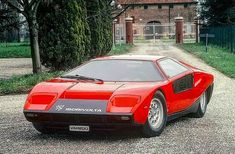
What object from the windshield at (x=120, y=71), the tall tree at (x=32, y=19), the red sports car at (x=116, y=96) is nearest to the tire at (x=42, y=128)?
the red sports car at (x=116, y=96)

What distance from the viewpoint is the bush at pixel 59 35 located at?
2228 centimetres

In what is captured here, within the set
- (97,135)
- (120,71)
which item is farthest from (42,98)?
A: (120,71)

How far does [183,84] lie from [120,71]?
1177 mm

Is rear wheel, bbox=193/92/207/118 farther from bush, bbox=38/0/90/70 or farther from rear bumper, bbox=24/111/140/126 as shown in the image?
bush, bbox=38/0/90/70

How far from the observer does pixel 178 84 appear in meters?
9.73

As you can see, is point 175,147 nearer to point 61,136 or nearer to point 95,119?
point 95,119

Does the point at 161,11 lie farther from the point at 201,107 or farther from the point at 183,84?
the point at 183,84

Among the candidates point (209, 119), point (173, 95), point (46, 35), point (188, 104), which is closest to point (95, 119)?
point (173, 95)

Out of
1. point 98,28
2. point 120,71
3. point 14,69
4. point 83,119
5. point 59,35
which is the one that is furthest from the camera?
point 98,28

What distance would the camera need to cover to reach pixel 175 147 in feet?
26.6

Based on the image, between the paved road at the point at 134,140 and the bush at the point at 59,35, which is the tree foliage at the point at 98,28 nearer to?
the bush at the point at 59,35

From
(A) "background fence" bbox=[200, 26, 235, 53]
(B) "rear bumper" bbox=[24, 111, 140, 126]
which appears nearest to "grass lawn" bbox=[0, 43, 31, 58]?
(A) "background fence" bbox=[200, 26, 235, 53]

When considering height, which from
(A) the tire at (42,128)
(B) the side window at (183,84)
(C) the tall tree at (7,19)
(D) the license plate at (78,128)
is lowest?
(A) the tire at (42,128)

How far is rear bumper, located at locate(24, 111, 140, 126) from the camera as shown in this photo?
8.21 metres
